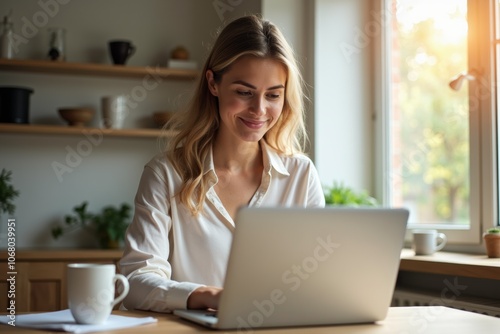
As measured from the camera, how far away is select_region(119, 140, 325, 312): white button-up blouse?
67.1 inches

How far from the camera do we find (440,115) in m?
3.12

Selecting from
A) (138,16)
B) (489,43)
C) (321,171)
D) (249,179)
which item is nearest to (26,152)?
(138,16)

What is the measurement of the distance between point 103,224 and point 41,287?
52cm

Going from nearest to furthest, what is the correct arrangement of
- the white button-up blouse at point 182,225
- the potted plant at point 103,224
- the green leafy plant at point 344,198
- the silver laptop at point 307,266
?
the silver laptop at point 307,266, the white button-up blouse at point 182,225, the green leafy plant at point 344,198, the potted plant at point 103,224

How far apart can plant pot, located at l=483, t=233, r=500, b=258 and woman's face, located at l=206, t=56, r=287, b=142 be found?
1.04 metres

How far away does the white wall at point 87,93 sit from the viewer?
151 inches

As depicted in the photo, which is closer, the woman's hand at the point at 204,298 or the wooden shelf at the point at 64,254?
the woman's hand at the point at 204,298

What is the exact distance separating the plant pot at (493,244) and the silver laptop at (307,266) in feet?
4.20

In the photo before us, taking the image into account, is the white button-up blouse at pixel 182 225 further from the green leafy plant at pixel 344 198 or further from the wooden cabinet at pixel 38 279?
the wooden cabinet at pixel 38 279

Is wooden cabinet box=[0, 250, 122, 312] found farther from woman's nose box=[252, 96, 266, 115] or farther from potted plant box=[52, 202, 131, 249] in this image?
woman's nose box=[252, 96, 266, 115]

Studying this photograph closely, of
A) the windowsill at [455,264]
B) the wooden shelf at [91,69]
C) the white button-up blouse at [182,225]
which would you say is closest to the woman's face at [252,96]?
the white button-up blouse at [182,225]

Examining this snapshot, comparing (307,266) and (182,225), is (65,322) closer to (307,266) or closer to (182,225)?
(307,266)

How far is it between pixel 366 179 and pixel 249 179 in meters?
1.60

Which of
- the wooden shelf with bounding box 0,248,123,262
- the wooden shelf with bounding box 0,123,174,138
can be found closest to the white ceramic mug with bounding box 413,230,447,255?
the wooden shelf with bounding box 0,123,174,138
